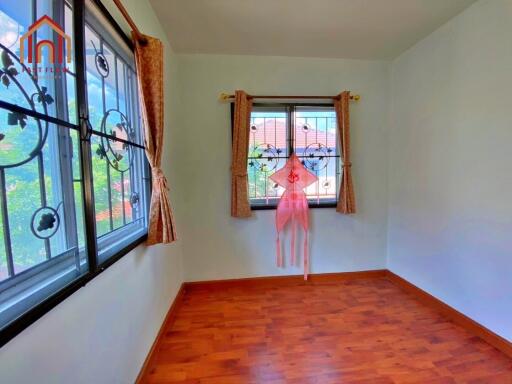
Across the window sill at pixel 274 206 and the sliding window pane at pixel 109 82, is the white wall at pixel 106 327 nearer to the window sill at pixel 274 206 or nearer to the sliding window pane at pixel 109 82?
the sliding window pane at pixel 109 82

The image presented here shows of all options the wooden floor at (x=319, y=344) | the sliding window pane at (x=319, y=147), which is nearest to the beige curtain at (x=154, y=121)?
the wooden floor at (x=319, y=344)

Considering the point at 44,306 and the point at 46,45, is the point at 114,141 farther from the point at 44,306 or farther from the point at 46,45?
the point at 44,306

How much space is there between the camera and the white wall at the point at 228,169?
2668 mm

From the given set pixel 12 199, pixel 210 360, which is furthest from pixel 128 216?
pixel 210 360

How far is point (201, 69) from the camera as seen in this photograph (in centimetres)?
264

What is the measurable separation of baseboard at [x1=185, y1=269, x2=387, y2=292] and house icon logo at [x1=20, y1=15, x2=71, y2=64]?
232 centimetres

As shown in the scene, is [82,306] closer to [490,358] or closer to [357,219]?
[490,358]

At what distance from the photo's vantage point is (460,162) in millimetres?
2053

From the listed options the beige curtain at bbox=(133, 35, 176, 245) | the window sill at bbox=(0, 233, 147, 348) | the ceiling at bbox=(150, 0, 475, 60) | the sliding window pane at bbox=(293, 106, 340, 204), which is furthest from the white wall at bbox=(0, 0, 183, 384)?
the sliding window pane at bbox=(293, 106, 340, 204)

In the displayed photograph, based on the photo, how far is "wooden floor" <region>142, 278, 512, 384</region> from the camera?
1.59m

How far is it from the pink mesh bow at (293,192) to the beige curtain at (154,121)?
4.46 ft

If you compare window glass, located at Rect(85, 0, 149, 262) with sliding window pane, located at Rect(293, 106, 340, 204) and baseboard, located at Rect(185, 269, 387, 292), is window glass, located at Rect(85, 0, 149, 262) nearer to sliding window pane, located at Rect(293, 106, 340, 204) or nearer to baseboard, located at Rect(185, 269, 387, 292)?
baseboard, located at Rect(185, 269, 387, 292)

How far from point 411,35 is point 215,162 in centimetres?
215

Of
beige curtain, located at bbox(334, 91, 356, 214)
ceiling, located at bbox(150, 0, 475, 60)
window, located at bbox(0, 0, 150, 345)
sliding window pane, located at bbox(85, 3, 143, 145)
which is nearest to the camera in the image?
window, located at bbox(0, 0, 150, 345)
